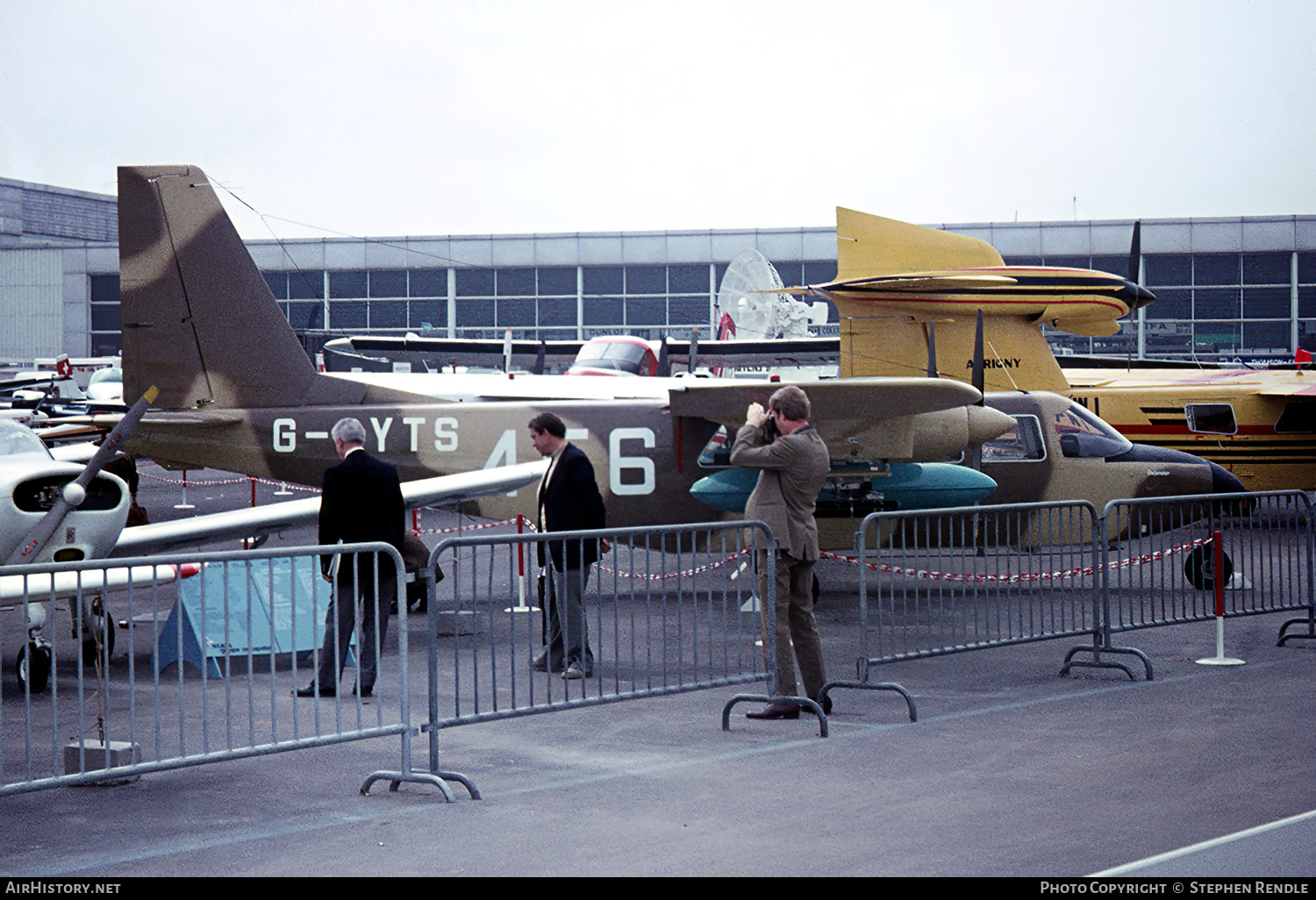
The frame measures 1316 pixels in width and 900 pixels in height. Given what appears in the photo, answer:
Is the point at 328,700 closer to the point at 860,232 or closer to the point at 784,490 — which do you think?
the point at 784,490

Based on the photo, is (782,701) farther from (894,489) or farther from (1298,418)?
A: (1298,418)

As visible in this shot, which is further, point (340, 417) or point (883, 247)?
point (883, 247)

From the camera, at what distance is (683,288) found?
57188mm

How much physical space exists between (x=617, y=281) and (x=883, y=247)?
41713 millimetres

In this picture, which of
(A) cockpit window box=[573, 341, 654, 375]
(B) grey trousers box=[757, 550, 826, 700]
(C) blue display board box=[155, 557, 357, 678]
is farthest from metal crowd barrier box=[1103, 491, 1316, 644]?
(A) cockpit window box=[573, 341, 654, 375]

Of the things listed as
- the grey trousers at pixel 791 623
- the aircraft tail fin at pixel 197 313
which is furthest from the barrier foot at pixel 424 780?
the aircraft tail fin at pixel 197 313

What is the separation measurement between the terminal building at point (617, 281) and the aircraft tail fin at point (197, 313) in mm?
33081

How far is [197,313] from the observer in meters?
13.4

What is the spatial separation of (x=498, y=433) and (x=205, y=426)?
305cm

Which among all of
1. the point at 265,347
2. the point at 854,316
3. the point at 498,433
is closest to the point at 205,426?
the point at 265,347

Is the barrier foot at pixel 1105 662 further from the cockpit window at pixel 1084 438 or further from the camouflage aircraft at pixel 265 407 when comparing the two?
the cockpit window at pixel 1084 438

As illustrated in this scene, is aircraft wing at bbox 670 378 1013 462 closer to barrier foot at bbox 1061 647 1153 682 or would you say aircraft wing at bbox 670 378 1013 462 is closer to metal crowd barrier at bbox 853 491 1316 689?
metal crowd barrier at bbox 853 491 1316 689

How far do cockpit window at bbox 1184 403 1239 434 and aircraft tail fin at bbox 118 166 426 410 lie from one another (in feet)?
37.7

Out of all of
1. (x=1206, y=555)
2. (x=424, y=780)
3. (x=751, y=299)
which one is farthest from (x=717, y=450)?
(x=751, y=299)
